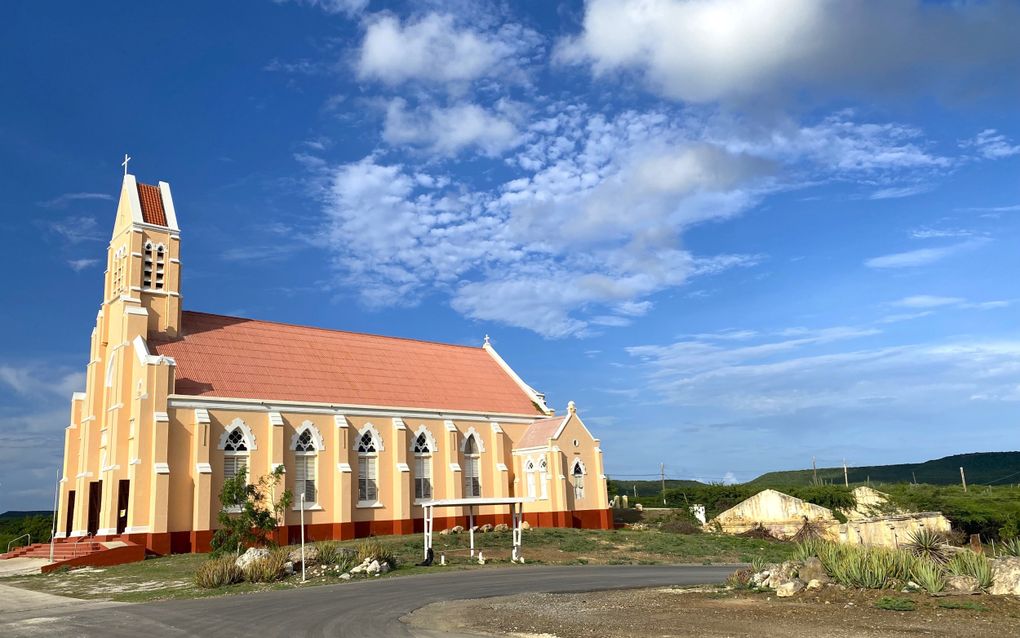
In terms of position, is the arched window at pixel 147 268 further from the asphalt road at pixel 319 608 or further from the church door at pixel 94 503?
the asphalt road at pixel 319 608

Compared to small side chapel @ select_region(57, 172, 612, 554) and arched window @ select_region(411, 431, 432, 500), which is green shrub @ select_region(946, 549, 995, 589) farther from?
arched window @ select_region(411, 431, 432, 500)

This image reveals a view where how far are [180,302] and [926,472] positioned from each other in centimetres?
12950

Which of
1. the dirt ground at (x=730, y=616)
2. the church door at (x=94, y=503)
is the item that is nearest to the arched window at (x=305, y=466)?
the church door at (x=94, y=503)

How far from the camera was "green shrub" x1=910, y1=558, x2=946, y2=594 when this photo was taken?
17656mm

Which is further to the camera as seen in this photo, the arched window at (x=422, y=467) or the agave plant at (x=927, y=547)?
the arched window at (x=422, y=467)

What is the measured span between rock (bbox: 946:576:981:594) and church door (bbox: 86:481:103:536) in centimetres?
3535

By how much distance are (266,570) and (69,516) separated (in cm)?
2151

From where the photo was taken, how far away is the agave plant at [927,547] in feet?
65.6

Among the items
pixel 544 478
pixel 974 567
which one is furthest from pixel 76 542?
pixel 974 567

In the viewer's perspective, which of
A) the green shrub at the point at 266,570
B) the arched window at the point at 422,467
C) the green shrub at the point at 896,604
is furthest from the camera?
the arched window at the point at 422,467

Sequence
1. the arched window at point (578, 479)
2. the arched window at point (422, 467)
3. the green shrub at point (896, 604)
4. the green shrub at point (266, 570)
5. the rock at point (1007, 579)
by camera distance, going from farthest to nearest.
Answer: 1. the arched window at point (578, 479)
2. the arched window at point (422, 467)
3. the green shrub at point (266, 570)
4. the rock at point (1007, 579)
5. the green shrub at point (896, 604)

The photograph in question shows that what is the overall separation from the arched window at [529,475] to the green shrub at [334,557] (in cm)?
2123

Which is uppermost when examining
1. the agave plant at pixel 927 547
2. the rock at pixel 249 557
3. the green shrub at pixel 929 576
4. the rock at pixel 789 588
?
the rock at pixel 249 557

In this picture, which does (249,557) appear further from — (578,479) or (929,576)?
(578,479)
